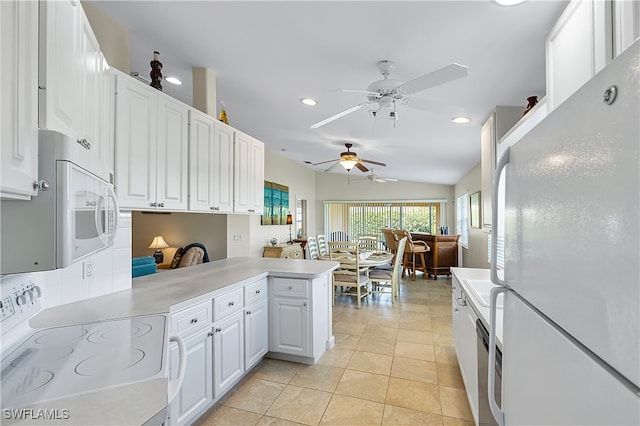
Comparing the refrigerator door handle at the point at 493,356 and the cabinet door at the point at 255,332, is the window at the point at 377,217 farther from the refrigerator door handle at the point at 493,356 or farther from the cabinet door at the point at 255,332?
the refrigerator door handle at the point at 493,356

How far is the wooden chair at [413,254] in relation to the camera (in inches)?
261

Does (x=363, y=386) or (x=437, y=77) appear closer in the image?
(x=437, y=77)

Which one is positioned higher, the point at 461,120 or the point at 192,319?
the point at 461,120

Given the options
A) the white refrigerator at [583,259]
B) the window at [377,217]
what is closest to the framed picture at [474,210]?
the window at [377,217]

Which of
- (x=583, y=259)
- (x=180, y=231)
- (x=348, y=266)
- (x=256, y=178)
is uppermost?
(x=256, y=178)

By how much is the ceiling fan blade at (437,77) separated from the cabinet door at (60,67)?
5.57 feet

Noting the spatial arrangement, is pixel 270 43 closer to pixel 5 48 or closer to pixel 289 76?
pixel 289 76

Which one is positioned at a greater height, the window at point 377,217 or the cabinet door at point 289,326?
the window at point 377,217

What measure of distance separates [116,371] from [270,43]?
212 cm

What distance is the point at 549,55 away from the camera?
5.07 feet

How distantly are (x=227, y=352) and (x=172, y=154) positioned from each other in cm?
158

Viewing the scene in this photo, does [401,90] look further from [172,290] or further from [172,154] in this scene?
[172,290]

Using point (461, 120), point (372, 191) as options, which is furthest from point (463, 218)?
point (461, 120)

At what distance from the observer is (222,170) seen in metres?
2.97
